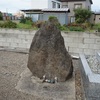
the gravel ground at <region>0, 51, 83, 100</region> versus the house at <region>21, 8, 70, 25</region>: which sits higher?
the house at <region>21, 8, 70, 25</region>

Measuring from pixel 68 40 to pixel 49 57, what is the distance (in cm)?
246

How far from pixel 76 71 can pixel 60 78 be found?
93cm

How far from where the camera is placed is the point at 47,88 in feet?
10.2

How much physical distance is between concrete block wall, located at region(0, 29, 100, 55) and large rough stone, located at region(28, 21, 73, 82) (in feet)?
7.24

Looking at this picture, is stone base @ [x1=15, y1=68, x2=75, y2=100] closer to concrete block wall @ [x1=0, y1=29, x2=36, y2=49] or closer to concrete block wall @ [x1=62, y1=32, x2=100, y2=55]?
concrete block wall @ [x1=62, y1=32, x2=100, y2=55]

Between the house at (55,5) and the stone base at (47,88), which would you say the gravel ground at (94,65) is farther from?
the house at (55,5)

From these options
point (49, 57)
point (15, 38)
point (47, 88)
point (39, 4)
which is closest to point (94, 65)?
point (49, 57)

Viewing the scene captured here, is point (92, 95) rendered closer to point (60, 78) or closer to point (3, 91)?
point (60, 78)

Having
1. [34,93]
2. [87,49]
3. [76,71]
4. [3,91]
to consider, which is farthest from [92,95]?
[87,49]

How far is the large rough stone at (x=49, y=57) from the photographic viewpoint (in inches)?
130

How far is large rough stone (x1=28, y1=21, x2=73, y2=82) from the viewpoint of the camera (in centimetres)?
330

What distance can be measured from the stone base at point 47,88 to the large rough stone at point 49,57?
0.51 ft

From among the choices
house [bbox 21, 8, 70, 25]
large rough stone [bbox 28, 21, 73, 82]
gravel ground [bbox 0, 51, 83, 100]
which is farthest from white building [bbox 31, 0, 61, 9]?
large rough stone [bbox 28, 21, 73, 82]

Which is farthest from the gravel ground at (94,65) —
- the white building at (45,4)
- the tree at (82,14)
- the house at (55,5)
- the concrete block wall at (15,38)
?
the white building at (45,4)
